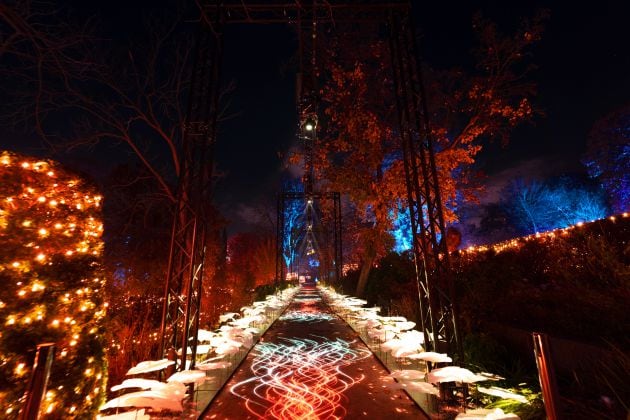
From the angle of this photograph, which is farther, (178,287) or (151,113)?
(151,113)

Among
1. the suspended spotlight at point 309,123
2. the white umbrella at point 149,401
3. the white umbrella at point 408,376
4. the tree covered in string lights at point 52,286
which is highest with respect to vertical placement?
the suspended spotlight at point 309,123

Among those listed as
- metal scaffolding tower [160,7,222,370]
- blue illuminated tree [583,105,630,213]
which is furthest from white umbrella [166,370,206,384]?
blue illuminated tree [583,105,630,213]

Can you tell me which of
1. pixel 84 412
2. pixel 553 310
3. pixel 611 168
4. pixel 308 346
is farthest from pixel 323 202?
pixel 611 168

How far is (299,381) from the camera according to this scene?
5.23 metres

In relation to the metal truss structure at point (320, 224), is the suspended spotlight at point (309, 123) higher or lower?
higher

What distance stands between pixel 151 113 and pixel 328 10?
8289mm

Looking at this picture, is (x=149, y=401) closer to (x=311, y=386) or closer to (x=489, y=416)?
(x=311, y=386)

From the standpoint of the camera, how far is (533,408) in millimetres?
3561

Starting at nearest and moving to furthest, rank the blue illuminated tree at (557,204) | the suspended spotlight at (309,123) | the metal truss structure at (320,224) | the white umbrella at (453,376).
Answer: the white umbrella at (453,376)
the suspended spotlight at (309,123)
the metal truss structure at (320,224)
the blue illuminated tree at (557,204)

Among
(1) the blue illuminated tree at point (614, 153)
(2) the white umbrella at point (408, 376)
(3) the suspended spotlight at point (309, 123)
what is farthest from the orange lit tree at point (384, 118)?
(1) the blue illuminated tree at point (614, 153)

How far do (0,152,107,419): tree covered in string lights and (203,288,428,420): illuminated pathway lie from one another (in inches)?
68.6

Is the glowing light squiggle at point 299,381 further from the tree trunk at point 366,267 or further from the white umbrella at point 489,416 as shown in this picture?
the tree trunk at point 366,267

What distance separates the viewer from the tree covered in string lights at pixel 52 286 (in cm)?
273

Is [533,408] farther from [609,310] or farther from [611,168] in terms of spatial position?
→ [611,168]
